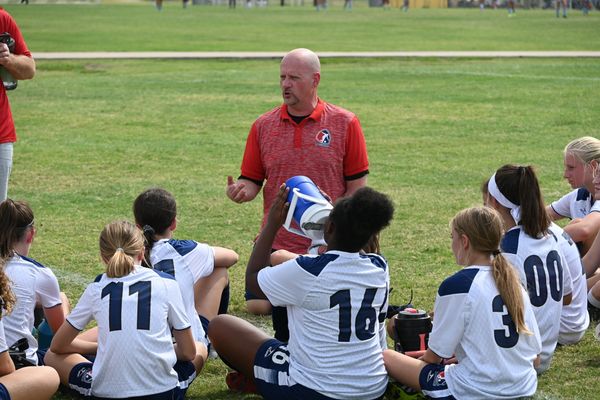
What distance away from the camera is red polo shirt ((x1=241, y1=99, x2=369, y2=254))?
7152mm

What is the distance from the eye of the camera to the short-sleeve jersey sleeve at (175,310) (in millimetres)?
5285

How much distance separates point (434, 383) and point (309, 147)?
2443 mm

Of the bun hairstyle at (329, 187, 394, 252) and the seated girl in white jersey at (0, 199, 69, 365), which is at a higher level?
the bun hairstyle at (329, 187, 394, 252)

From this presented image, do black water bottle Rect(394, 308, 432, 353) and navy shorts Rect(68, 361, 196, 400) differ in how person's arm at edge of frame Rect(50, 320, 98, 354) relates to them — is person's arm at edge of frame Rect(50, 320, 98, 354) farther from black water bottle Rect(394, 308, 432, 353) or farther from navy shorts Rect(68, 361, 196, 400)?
black water bottle Rect(394, 308, 432, 353)

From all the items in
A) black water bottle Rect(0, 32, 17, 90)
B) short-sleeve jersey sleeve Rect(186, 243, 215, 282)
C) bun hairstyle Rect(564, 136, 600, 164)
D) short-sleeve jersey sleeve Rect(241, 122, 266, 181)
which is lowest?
short-sleeve jersey sleeve Rect(186, 243, 215, 282)

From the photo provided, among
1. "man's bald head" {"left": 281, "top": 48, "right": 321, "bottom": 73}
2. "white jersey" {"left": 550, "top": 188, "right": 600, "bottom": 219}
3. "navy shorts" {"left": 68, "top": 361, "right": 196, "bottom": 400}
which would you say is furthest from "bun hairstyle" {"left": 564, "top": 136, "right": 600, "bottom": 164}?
"navy shorts" {"left": 68, "top": 361, "right": 196, "bottom": 400}

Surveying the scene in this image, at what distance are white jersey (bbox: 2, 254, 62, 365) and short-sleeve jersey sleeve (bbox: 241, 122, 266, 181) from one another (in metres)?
2.12

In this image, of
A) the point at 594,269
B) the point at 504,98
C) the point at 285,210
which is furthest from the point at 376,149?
the point at 285,210

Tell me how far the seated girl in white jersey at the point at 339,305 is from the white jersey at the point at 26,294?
1.24m

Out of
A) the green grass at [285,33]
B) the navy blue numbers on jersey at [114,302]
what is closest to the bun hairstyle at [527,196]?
the navy blue numbers on jersey at [114,302]

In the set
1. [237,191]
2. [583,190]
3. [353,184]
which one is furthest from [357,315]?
[583,190]

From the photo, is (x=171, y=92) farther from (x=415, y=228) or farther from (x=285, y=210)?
(x=285, y=210)

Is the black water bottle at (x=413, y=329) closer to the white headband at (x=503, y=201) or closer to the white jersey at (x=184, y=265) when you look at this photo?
the white headband at (x=503, y=201)

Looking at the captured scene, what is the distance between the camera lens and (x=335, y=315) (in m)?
5.03
